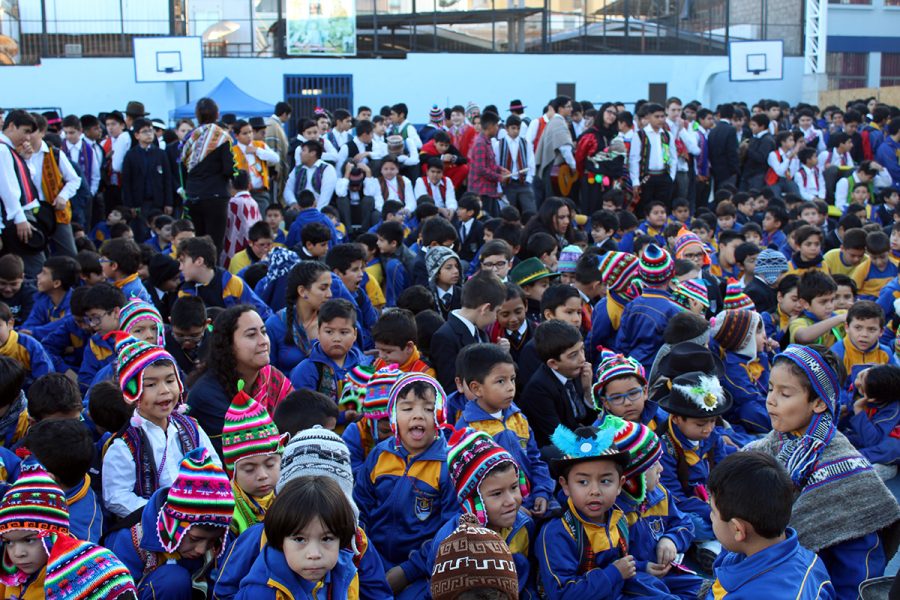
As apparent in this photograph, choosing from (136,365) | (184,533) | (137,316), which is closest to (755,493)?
(184,533)

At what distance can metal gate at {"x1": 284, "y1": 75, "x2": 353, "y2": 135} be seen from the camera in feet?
71.4

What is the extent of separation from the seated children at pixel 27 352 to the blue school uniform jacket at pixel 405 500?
2.26 m

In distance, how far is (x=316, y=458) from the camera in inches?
137

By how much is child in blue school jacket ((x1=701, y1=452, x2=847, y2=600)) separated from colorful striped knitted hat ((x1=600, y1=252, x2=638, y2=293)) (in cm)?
357

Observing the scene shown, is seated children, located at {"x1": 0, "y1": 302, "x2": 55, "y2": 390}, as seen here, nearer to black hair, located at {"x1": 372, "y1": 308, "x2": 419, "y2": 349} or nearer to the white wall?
black hair, located at {"x1": 372, "y1": 308, "x2": 419, "y2": 349}

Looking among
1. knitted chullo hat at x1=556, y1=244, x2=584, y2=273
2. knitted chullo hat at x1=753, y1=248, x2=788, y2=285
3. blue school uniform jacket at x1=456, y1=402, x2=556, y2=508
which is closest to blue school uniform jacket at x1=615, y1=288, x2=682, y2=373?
knitted chullo hat at x1=556, y1=244, x2=584, y2=273

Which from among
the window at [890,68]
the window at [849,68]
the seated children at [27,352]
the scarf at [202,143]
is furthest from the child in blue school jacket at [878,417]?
the window at [890,68]

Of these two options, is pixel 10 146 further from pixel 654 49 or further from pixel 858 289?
pixel 654 49

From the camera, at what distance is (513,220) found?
9.05 metres

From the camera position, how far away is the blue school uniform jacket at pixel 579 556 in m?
3.56

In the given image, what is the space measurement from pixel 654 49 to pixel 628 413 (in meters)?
21.2

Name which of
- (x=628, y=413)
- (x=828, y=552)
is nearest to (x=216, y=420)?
(x=628, y=413)

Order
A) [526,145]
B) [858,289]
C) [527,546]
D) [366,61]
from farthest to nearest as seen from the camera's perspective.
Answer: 1. [366,61]
2. [526,145]
3. [858,289]
4. [527,546]

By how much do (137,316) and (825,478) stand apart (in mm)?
3417
